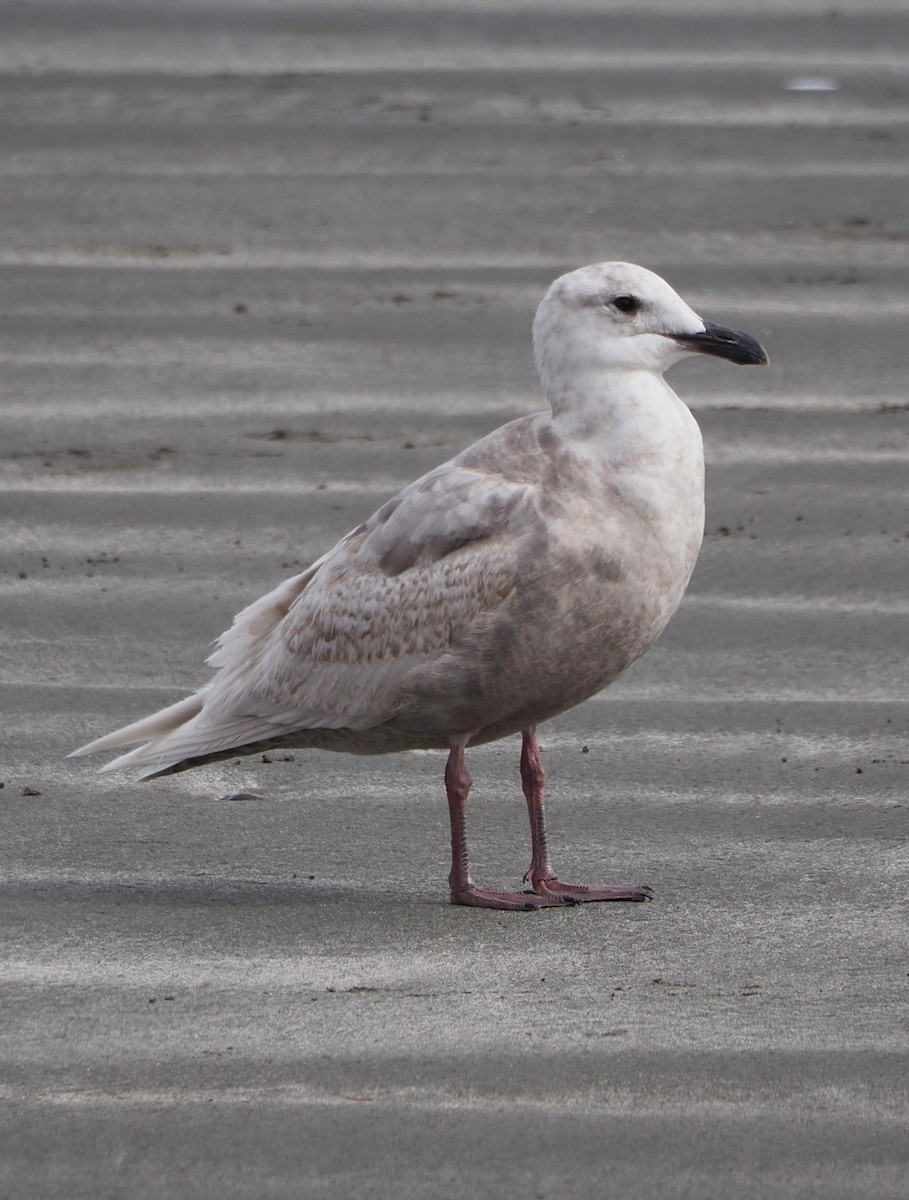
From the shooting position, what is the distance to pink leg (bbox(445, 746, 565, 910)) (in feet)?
14.4

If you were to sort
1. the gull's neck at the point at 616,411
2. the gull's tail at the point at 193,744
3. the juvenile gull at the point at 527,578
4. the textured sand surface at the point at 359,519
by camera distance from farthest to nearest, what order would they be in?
the gull's tail at the point at 193,744, the gull's neck at the point at 616,411, the juvenile gull at the point at 527,578, the textured sand surface at the point at 359,519

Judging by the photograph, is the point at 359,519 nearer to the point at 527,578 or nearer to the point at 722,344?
the point at 722,344

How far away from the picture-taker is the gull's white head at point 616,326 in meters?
4.53

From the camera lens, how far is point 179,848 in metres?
4.75

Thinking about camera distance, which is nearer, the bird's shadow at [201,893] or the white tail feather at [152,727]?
the bird's shadow at [201,893]

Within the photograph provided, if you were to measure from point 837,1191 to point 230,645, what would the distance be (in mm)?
2357

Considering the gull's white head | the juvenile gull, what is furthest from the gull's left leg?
the gull's white head

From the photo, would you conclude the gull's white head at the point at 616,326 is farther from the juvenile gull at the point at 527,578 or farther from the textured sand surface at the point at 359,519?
the textured sand surface at the point at 359,519

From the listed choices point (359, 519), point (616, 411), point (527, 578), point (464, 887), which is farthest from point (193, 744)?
point (359, 519)

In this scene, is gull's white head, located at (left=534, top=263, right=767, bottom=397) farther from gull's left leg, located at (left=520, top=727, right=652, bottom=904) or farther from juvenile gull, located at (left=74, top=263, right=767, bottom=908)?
gull's left leg, located at (left=520, top=727, right=652, bottom=904)

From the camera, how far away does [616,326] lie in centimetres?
454

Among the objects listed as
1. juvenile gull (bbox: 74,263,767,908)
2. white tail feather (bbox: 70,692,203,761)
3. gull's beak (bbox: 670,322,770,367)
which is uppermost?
gull's beak (bbox: 670,322,770,367)

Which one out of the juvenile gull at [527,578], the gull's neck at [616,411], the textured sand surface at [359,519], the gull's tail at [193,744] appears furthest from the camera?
the gull's tail at [193,744]

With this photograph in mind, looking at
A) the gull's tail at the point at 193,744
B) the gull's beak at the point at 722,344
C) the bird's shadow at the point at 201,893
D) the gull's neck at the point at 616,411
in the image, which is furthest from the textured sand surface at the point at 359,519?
the gull's beak at the point at 722,344
